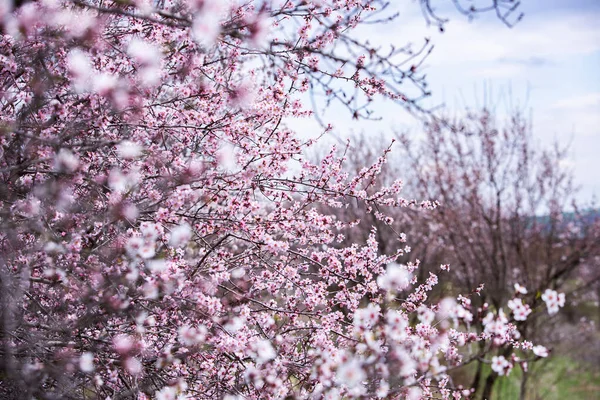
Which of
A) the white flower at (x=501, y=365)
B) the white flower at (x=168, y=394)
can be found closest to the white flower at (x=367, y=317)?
the white flower at (x=501, y=365)

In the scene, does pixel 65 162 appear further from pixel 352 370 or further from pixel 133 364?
pixel 352 370

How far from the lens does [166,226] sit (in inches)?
141

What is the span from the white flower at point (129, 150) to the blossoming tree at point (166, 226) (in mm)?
20

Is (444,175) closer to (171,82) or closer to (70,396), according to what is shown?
(171,82)

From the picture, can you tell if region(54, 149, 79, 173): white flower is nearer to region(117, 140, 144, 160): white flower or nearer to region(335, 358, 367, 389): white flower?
region(117, 140, 144, 160): white flower

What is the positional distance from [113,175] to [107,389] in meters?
1.48

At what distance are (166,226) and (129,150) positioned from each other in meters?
0.60

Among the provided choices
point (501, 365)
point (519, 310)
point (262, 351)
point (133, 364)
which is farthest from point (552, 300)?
point (133, 364)

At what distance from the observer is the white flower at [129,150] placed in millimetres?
3634

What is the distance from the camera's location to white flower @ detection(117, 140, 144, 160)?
363cm

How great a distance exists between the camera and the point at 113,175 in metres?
3.45

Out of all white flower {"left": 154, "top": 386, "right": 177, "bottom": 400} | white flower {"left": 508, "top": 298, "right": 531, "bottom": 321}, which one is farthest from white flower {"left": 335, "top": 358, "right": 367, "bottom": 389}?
white flower {"left": 154, "top": 386, "right": 177, "bottom": 400}

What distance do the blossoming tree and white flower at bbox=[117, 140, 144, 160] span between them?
2 cm

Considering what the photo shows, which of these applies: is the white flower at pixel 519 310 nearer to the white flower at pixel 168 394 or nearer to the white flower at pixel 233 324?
the white flower at pixel 233 324
